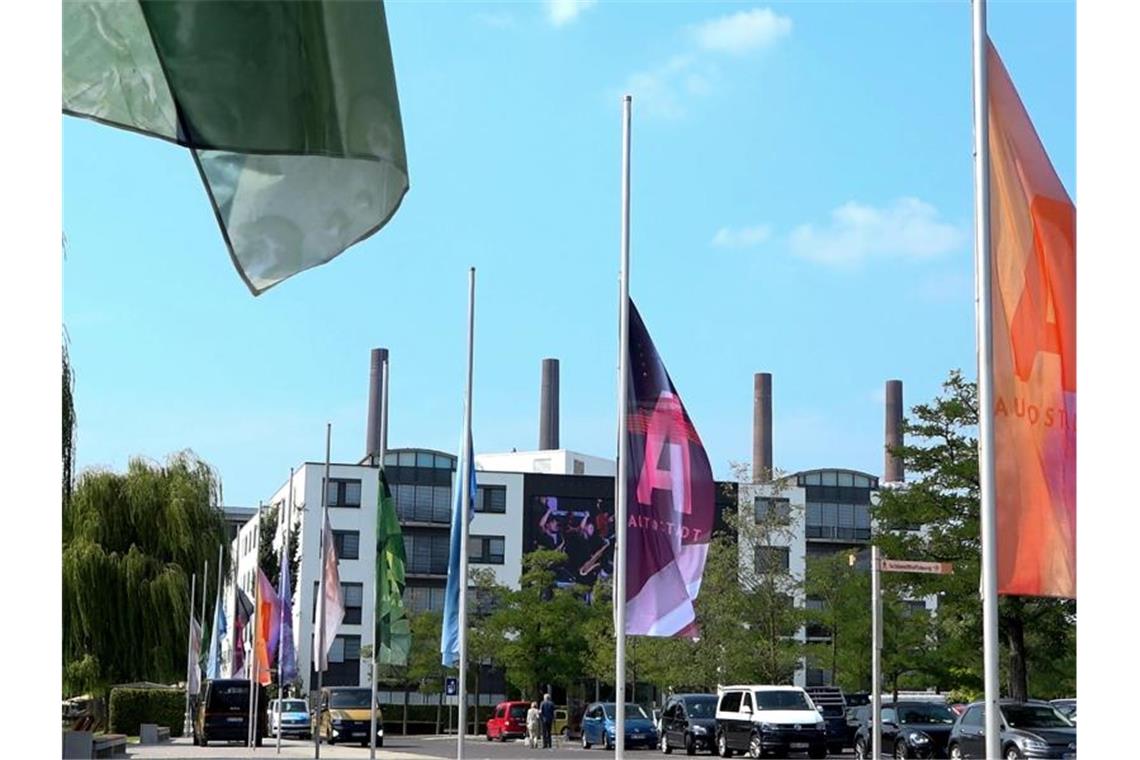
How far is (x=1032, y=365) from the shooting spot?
1180cm

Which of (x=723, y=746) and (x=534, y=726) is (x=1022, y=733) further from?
(x=534, y=726)

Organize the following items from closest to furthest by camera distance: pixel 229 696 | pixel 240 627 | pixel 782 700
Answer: pixel 782 700
pixel 240 627
pixel 229 696

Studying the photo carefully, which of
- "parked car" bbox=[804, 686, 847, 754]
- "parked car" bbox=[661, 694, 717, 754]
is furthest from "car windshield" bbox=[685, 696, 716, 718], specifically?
"parked car" bbox=[804, 686, 847, 754]

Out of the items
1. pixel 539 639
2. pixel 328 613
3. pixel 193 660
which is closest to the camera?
pixel 328 613

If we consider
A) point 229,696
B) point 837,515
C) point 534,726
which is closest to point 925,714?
point 229,696

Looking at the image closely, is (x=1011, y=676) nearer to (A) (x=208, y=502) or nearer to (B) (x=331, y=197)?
(A) (x=208, y=502)

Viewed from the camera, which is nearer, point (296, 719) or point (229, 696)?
point (229, 696)

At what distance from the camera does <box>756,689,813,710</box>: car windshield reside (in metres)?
47.3

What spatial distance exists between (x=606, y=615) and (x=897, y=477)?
28.4 meters

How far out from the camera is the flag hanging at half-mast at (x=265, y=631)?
4450 cm

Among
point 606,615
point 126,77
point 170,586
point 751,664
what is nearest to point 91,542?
point 170,586

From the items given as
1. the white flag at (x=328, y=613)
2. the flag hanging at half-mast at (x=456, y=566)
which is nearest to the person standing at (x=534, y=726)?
the white flag at (x=328, y=613)

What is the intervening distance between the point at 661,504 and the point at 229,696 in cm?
3718

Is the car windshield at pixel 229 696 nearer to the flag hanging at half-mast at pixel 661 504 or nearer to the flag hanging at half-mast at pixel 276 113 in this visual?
the flag hanging at half-mast at pixel 661 504
